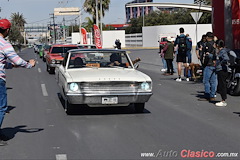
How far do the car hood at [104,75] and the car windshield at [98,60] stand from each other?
1.08 feet

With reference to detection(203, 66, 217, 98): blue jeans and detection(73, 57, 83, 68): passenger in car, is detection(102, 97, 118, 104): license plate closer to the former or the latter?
detection(73, 57, 83, 68): passenger in car

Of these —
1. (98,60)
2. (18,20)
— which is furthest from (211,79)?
(18,20)

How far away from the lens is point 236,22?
13.3 metres

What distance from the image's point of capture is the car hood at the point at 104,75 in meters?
8.91

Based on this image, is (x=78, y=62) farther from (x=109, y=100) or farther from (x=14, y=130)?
(x=14, y=130)

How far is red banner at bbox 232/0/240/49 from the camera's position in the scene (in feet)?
43.2

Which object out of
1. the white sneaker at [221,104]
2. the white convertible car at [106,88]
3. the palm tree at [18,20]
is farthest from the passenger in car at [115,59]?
the palm tree at [18,20]

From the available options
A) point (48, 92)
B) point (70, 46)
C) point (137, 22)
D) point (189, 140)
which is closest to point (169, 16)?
point (137, 22)

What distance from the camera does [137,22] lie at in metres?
106

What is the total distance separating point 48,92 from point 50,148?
23.9 feet

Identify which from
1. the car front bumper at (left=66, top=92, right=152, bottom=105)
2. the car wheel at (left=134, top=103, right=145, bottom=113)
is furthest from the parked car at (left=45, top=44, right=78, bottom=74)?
the car front bumper at (left=66, top=92, right=152, bottom=105)

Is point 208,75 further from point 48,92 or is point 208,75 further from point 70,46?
point 70,46

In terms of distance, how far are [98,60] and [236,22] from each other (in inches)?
203

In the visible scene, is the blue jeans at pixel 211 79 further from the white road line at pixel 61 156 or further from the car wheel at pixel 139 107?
the white road line at pixel 61 156
